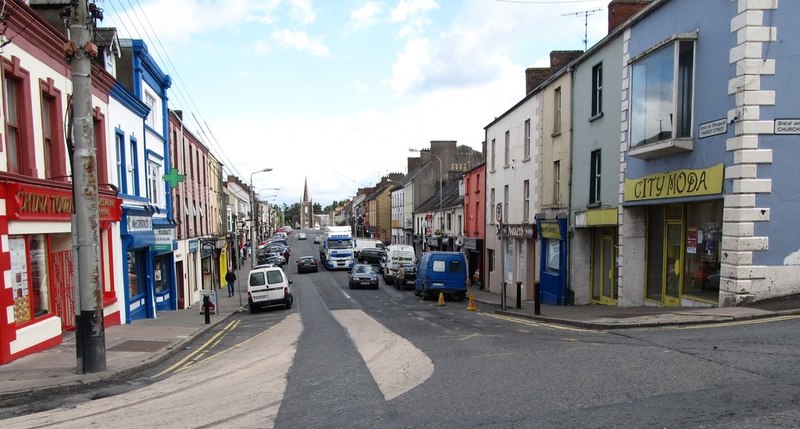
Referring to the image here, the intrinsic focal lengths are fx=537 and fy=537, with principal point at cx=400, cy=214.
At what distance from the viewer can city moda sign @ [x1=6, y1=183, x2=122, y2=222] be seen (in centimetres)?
1033

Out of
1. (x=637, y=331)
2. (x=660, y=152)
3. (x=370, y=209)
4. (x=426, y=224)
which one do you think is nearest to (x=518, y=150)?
(x=660, y=152)

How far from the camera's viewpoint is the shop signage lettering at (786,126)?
11.4 metres

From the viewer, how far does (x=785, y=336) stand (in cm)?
851

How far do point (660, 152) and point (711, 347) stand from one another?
6842 millimetres

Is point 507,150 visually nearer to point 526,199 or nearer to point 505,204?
point 505,204

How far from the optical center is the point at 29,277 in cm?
1136

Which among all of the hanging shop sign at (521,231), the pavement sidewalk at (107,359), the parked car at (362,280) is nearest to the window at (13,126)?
the pavement sidewalk at (107,359)

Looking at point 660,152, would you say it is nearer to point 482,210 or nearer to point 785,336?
point 785,336

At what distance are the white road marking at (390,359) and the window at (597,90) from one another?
1060cm

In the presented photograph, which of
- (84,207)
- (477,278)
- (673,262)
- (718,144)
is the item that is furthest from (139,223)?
(477,278)

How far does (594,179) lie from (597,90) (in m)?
3.10

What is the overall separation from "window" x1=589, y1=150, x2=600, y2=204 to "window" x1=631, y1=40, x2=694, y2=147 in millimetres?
3412

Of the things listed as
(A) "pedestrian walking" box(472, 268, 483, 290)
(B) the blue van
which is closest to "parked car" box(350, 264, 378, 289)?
(A) "pedestrian walking" box(472, 268, 483, 290)

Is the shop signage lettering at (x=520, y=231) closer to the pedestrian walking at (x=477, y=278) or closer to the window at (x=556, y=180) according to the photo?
the window at (x=556, y=180)
